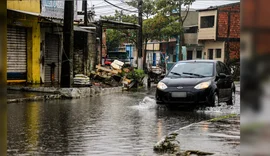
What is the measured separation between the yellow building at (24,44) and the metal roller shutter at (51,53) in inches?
44.2

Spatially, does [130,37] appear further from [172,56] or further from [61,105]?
[61,105]

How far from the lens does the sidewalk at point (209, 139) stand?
4.89m

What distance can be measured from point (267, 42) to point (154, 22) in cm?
4390

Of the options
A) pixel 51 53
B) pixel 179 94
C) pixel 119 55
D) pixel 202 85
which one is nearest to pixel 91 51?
pixel 51 53

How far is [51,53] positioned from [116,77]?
3852 millimetres

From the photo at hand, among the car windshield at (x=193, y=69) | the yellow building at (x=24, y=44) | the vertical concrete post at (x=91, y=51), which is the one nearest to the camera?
the car windshield at (x=193, y=69)

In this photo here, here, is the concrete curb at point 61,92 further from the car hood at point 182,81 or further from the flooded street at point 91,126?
the car hood at point 182,81

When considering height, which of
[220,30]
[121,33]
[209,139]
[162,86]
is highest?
[220,30]

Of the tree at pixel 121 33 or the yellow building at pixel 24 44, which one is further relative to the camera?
the tree at pixel 121 33

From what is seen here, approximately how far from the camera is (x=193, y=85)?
10.6 m

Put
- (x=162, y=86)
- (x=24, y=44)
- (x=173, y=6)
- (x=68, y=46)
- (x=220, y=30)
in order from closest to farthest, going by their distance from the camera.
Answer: (x=162, y=86) → (x=68, y=46) → (x=24, y=44) → (x=173, y=6) → (x=220, y=30)

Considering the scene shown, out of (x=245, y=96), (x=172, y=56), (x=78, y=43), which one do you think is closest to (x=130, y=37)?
(x=172, y=56)

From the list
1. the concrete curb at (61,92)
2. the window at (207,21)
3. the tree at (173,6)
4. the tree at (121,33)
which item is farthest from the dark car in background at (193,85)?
the window at (207,21)

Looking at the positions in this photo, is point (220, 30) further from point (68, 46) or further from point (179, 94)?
point (179, 94)
